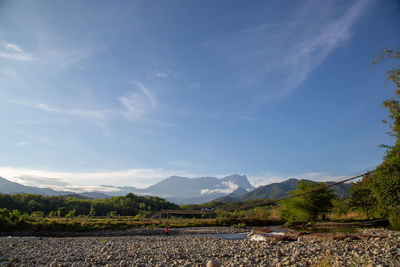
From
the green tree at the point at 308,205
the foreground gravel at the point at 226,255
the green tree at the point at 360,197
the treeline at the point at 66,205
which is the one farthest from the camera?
the treeline at the point at 66,205

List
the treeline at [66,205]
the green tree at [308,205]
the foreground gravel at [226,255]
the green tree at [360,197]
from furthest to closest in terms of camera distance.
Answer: the treeline at [66,205] < the green tree at [308,205] < the green tree at [360,197] < the foreground gravel at [226,255]

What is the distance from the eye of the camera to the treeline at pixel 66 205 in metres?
49.5

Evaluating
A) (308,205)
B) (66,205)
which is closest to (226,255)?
(308,205)

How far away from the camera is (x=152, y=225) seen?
36.8 m

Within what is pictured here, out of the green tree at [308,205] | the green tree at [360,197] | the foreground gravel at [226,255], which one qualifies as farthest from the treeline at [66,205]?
the green tree at [360,197]

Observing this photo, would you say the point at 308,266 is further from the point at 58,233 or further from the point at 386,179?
the point at 58,233

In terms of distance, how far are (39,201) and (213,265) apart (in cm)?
6258

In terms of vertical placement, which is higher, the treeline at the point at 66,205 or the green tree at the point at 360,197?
the green tree at the point at 360,197

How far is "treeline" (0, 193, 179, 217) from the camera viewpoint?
4950cm

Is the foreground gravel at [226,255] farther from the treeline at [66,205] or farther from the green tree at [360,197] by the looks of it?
the treeline at [66,205]

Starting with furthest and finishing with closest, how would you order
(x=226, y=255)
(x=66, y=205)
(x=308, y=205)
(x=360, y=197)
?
(x=66, y=205)
(x=308, y=205)
(x=360, y=197)
(x=226, y=255)

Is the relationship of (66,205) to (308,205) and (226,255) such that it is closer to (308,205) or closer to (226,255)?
(308,205)

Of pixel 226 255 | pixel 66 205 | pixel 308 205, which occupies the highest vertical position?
pixel 308 205

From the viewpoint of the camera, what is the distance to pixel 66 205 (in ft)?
190
